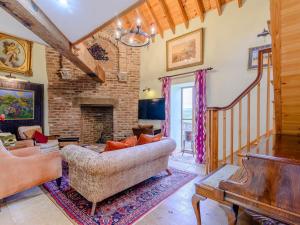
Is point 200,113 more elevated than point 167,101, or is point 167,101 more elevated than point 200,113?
point 167,101

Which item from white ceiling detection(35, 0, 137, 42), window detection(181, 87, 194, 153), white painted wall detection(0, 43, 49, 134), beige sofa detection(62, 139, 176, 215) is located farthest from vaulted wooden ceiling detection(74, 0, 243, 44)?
beige sofa detection(62, 139, 176, 215)

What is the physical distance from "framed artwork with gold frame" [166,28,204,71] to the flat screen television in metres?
1.12

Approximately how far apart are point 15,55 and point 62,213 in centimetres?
425

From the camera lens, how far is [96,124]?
6.38m

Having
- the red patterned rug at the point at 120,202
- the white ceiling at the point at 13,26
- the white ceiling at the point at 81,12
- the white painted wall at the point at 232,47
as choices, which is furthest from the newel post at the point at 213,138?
the white ceiling at the point at 13,26

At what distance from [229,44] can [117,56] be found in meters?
3.65

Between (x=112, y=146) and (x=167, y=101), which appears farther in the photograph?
(x=167, y=101)

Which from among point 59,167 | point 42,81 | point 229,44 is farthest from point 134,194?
point 42,81

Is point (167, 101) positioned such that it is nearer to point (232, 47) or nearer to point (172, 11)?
point (232, 47)

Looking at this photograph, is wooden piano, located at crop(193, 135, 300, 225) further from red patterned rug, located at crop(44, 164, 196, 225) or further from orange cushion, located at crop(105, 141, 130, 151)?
orange cushion, located at crop(105, 141, 130, 151)

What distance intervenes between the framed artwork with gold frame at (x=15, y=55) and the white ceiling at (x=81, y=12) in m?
2.79

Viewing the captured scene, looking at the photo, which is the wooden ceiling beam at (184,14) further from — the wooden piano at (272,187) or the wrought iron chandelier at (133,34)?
the wooden piano at (272,187)

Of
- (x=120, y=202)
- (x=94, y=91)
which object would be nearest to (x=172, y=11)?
(x=94, y=91)

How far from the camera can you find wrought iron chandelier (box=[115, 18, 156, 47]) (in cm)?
310
